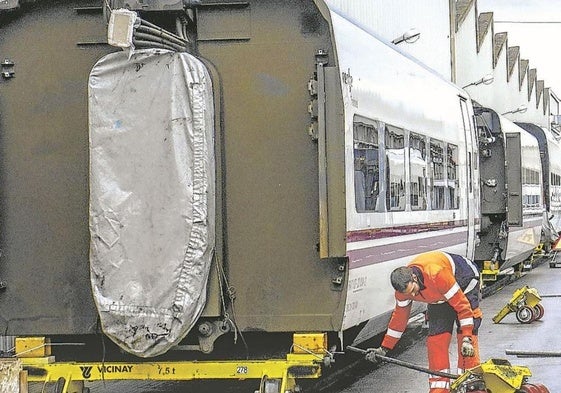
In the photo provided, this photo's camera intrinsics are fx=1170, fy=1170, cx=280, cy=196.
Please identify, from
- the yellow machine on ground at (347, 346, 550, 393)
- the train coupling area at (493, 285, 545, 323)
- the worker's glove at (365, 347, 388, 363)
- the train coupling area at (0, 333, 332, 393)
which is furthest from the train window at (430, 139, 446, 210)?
the train coupling area at (493, 285, 545, 323)

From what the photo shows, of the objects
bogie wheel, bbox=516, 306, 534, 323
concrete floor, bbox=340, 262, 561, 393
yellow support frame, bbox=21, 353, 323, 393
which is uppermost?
yellow support frame, bbox=21, 353, 323, 393

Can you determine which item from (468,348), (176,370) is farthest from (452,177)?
(176,370)

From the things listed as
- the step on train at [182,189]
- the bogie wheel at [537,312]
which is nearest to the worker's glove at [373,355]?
the step on train at [182,189]

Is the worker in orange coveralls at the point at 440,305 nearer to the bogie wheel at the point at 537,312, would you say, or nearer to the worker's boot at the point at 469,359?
the worker's boot at the point at 469,359

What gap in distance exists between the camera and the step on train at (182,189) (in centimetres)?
855

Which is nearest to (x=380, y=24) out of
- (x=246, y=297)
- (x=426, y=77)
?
(x=426, y=77)

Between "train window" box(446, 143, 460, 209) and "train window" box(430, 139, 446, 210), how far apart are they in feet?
1.33

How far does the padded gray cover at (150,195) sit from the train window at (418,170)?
3131mm

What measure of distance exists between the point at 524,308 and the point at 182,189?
32.6ft

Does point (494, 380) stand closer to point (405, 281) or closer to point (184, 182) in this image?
point (405, 281)

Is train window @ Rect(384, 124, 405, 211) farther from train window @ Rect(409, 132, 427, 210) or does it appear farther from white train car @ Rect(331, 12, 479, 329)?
train window @ Rect(409, 132, 427, 210)

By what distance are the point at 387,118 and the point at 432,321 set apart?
186cm

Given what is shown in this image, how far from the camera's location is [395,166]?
10547 millimetres

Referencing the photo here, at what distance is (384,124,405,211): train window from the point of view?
10.3 m
